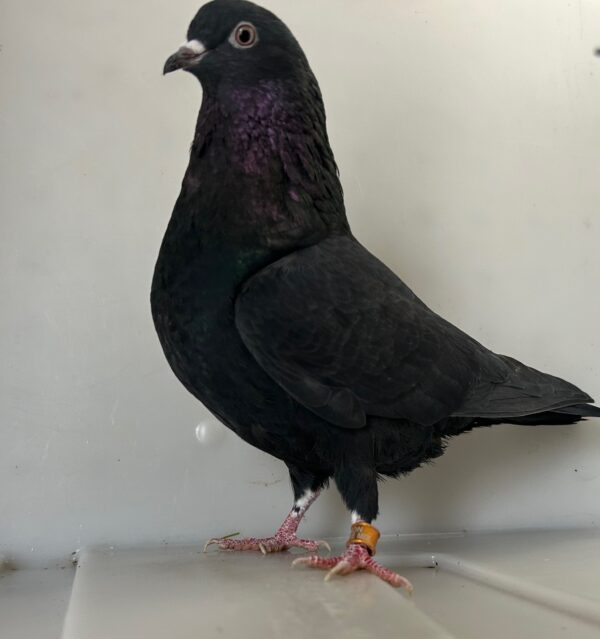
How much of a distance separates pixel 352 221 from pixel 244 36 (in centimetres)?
74

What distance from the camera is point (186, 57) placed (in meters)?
1.52

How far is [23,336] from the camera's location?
1833mm

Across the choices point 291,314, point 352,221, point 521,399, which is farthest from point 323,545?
point 352,221

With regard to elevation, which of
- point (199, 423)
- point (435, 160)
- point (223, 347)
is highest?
point (435, 160)

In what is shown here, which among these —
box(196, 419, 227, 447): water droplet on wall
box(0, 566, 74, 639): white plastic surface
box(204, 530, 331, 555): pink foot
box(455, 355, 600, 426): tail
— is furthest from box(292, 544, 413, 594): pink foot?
box(196, 419, 227, 447): water droplet on wall

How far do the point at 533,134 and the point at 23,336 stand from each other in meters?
1.70

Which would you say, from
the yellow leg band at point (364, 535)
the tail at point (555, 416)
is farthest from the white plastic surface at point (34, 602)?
the tail at point (555, 416)

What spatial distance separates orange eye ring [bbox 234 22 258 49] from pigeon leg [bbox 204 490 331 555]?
3.39 ft

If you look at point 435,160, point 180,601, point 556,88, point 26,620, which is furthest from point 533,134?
point 26,620

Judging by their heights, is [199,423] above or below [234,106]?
below

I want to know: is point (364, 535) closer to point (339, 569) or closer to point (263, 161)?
point (339, 569)

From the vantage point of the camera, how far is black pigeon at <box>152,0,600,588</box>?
132 centimetres

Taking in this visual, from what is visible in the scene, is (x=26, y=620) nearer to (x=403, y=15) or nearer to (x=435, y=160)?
(x=435, y=160)

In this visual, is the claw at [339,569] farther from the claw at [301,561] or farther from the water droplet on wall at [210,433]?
the water droplet on wall at [210,433]
